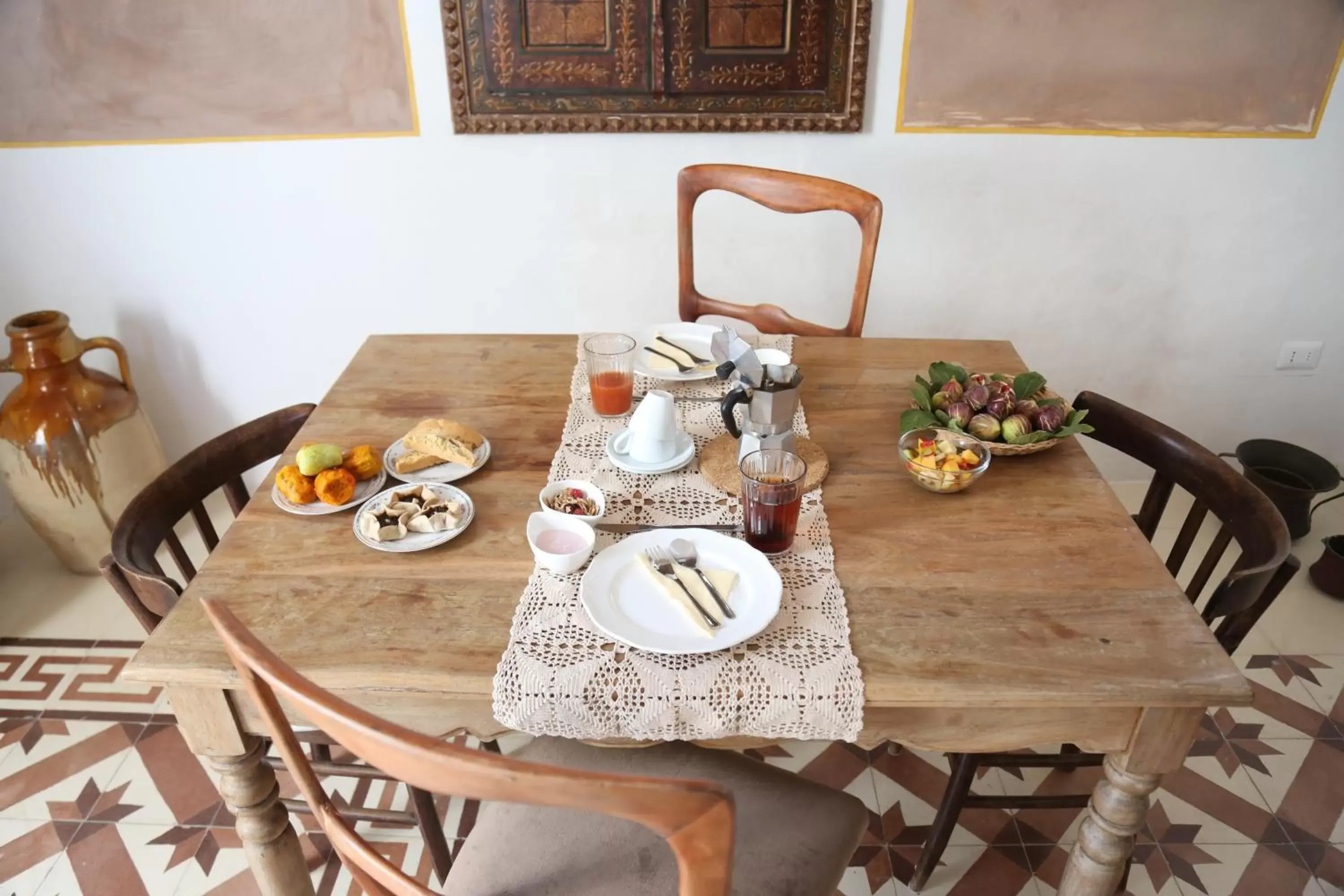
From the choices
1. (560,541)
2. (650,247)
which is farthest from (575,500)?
(650,247)

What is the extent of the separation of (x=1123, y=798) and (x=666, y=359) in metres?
0.98

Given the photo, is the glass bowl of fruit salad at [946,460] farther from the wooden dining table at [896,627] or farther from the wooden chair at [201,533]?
the wooden chair at [201,533]

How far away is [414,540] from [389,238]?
1369mm

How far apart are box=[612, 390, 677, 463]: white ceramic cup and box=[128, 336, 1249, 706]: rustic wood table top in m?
0.15

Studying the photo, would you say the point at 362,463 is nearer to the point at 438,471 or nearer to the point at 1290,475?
the point at 438,471

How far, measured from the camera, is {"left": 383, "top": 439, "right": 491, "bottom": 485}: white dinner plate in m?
1.29

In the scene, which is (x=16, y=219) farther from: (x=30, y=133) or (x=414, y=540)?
(x=414, y=540)

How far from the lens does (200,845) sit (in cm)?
161

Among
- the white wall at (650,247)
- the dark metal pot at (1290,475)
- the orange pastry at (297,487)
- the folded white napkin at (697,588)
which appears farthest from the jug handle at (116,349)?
the dark metal pot at (1290,475)

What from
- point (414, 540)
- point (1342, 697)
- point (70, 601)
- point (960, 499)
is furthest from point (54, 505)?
point (1342, 697)

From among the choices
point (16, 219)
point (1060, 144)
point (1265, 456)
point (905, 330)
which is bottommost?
point (1265, 456)

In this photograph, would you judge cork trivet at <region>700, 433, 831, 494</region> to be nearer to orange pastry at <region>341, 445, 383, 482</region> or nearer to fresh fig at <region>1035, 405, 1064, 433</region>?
fresh fig at <region>1035, 405, 1064, 433</region>

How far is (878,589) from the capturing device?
3.51 feet

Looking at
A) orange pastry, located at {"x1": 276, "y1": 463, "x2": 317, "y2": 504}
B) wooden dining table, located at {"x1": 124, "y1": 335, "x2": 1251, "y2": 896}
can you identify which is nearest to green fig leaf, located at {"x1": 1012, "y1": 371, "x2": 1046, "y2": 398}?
wooden dining table, located at {"x1": 124, "y1": 335, "x2": 1251, "y2": 896}
